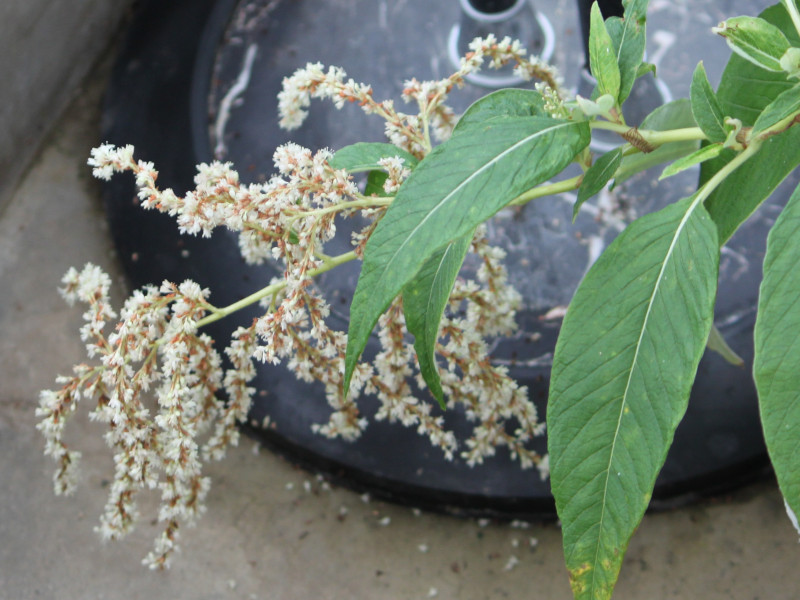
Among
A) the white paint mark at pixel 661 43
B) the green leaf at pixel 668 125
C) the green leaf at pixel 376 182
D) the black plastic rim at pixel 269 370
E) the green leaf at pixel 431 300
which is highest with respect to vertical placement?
the green leaf at pixel 668 125

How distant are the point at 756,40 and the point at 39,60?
1.69 metres

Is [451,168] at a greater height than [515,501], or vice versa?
[451,168]

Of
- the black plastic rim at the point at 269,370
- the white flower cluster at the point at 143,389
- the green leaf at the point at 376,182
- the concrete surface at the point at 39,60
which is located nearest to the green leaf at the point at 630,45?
the green leaf at the point at 376,182

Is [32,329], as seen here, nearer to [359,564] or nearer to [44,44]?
[44,44]

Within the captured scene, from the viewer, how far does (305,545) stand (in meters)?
1.57

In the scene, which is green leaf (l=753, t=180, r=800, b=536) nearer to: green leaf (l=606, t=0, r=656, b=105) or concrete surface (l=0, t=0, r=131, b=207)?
green leaf (l=606, t=0, r=656, b=105)

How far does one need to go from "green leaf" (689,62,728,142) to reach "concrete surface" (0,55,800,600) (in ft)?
3.38

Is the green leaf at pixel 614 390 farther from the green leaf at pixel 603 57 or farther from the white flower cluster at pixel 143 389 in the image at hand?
the white flower cluster at pixel 143 389

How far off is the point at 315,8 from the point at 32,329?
95cm

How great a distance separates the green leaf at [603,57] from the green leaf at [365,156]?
0.19 meters

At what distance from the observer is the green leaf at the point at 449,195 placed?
0.57 meters

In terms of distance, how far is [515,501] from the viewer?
1.45 metres

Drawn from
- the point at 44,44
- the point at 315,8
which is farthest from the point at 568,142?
the point at 44,44

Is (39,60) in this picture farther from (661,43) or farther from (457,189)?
(457,189)
